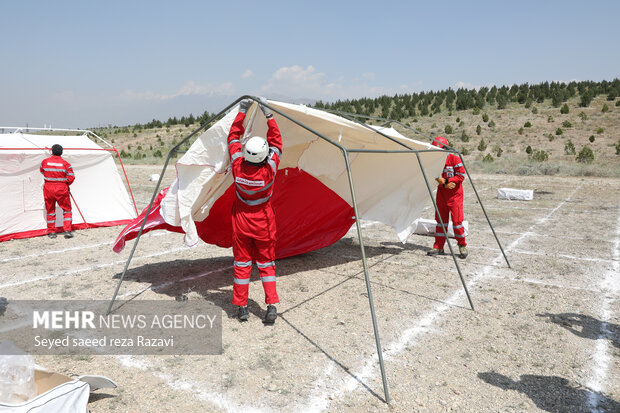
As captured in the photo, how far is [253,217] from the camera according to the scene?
4.58 metres

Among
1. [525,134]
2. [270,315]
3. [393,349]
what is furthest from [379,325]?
[525,134]

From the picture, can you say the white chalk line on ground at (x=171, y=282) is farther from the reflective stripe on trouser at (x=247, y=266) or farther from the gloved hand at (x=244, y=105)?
the gloved hand at (x=244, y=105)

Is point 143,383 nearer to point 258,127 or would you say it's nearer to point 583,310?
point 258,127

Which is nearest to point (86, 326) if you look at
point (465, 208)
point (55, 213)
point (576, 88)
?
point (55, 213)

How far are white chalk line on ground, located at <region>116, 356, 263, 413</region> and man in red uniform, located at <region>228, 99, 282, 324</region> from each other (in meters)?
1.14

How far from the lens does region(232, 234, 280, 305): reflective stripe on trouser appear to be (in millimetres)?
4602

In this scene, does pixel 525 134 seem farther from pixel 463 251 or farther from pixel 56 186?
pixel 56 186

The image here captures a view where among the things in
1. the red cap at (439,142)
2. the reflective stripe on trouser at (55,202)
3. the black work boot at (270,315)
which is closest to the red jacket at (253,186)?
the black work boot at (270,315)

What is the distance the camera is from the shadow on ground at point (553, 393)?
3.19 meters

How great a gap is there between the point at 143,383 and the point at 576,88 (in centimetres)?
4641

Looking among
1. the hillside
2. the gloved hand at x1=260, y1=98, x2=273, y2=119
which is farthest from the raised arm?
the hillside

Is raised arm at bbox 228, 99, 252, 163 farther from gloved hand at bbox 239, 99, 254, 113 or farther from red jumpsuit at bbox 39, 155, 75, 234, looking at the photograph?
red jumpsuit at bbox 39, 155, 75, 234

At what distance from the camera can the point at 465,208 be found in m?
12.1

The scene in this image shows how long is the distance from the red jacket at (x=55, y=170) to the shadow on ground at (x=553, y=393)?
28.6 ft
